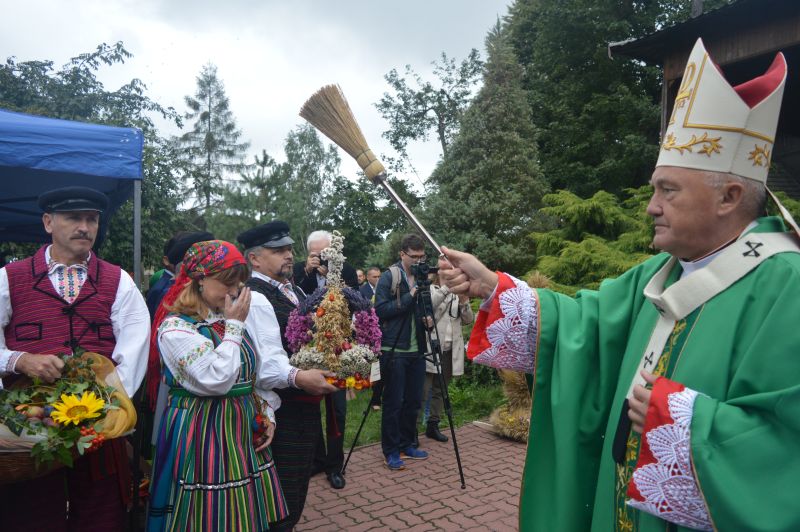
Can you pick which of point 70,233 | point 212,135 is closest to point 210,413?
point 70,233

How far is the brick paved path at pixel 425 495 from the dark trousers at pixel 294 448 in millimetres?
1241

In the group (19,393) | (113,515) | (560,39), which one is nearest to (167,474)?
(113,515)

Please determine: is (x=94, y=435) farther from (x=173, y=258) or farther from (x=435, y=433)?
(x=435, y=433)

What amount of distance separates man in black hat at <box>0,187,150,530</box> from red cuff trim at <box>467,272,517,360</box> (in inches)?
76.8

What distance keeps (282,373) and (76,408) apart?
1.02m

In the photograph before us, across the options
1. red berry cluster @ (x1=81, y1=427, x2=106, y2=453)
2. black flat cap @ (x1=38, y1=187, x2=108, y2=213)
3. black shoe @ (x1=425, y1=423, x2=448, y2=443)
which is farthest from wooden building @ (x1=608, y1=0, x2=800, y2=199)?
red berry cluster @ (x1=81, y1=427, x2=106, y2=453)

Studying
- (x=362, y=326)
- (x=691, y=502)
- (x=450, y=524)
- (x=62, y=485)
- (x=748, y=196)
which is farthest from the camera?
(x=450, y=524)

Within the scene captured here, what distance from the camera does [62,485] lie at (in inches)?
119

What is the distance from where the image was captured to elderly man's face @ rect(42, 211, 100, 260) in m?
3.20

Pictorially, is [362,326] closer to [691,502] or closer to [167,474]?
[167,474]

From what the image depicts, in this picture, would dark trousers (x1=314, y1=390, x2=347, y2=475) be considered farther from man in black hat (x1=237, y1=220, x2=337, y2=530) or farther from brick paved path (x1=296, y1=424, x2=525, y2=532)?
man in black hat (x1=237, y1=220, x2=337, y2=530)

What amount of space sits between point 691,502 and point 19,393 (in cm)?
282

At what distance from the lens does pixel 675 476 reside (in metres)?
1.59

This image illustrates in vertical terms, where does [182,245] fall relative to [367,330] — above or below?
above
